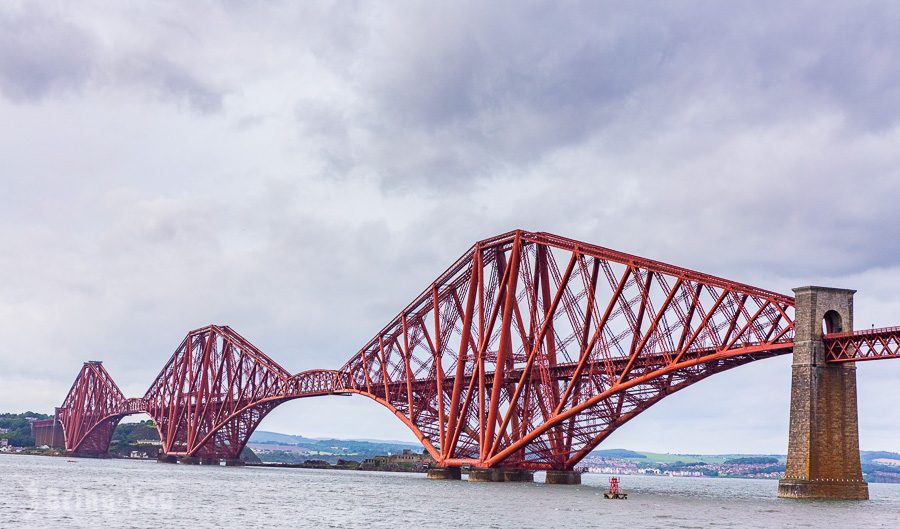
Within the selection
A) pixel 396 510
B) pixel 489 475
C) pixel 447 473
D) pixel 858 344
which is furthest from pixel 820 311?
pixel 447 473

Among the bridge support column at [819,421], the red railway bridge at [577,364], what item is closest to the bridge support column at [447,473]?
the red railway bridge at [577,364]

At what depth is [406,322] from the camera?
125000 millimetres

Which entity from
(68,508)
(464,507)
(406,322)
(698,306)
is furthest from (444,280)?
(68,508)

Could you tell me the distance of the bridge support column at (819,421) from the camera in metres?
67.2

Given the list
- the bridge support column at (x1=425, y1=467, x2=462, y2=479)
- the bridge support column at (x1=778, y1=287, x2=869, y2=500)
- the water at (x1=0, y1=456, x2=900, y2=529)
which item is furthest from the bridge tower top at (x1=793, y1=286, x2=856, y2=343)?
the bridge support column at (x1=425, y1=467, x2=462, y2=479)

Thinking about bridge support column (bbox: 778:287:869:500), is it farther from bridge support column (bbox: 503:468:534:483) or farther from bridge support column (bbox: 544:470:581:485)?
bridge support column (bbox: 544:470:581:485)

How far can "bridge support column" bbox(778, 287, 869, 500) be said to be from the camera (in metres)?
67.2

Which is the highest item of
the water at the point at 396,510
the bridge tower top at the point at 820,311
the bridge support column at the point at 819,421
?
the bridge tower top at the point at 820,311

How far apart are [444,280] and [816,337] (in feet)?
173

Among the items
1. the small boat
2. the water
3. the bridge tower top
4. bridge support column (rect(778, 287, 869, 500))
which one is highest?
the bridge tower top

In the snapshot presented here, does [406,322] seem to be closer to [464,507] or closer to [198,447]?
[464,507]

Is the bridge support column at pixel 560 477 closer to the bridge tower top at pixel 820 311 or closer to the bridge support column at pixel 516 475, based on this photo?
the bridge support column at pixel 516 475

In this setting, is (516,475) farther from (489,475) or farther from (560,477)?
(560,477)

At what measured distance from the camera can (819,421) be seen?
6738cm
